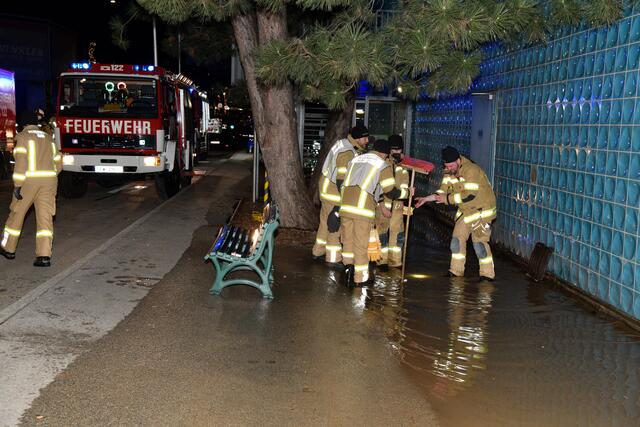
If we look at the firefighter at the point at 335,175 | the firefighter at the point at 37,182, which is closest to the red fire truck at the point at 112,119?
the firefighter at the point at 37,182

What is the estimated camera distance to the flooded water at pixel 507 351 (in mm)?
4859

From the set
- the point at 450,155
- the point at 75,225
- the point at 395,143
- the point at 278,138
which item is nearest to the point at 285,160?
the point at 278,138

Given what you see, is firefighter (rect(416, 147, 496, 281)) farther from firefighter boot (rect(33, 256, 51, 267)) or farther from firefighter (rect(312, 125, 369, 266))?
firefighter boot (rect(33, 256, 51, 267))

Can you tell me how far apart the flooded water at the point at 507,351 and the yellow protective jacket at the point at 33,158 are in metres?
3.99

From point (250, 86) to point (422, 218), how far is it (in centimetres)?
476

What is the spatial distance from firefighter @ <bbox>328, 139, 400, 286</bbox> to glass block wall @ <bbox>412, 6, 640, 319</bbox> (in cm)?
201

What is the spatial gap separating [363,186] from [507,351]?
2644 millimetres

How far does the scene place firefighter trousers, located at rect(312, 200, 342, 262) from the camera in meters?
9.26

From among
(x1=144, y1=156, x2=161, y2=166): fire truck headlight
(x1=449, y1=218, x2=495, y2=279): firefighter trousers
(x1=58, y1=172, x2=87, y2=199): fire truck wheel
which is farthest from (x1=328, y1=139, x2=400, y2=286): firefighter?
(x1=58, y1=172, x2=87, y2=199): fire truck wheel

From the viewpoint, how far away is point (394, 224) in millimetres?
9484

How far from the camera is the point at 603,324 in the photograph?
6.94 metres

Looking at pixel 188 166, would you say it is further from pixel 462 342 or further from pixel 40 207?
pixel 462 342

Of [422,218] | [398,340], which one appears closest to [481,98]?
[422,218]

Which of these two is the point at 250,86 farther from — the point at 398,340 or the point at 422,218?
the point at 398,340
